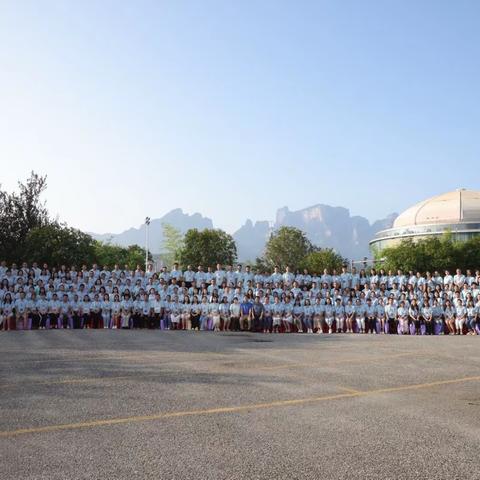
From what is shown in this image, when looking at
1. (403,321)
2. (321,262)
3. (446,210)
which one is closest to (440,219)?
(446,210)

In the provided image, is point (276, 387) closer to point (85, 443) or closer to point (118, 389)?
point (118, 389)

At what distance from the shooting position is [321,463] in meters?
4.80

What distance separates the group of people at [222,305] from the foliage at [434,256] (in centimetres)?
3430

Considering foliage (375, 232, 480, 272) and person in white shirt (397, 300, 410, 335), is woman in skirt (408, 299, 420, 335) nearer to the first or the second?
person in white shirt (397, 300, 410, 335)

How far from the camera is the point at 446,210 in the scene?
110062 mm

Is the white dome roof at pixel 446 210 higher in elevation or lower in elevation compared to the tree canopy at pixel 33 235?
higher

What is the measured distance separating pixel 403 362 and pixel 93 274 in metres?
15.2

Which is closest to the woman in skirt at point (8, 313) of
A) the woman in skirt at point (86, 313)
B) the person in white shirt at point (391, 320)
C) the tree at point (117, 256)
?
the woman in skirt at point (86, 313)

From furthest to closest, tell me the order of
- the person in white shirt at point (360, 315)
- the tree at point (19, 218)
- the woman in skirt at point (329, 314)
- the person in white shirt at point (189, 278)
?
1. the tree at point (19, 218)
2. the person in white shirt at point (189, 278)
3. the person in white shirt at point (360, 315)
4. the woman in skirt at point (329, 314)

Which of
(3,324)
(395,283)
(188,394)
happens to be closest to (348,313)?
(395,283)

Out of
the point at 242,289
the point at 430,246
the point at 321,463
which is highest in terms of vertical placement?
the point at 430,246

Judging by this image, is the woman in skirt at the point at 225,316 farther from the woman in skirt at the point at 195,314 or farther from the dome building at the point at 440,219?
the dome building at the point at 440,219

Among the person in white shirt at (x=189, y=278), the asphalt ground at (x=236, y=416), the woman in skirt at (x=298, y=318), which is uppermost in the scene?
the person in white shirt at (x=189, y=278)

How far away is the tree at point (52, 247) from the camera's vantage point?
137 feet
